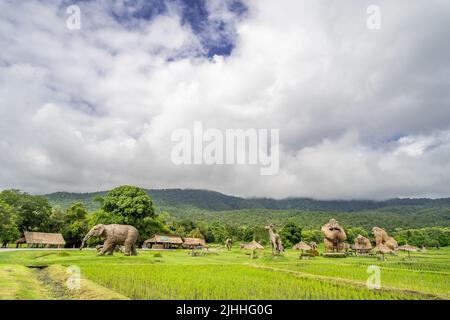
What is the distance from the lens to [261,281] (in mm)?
15781

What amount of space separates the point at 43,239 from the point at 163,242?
95.0 ft

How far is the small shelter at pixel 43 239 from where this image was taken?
48.4m

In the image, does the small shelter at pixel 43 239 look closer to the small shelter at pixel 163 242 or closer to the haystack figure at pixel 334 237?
the small shelter at pixel 163 242

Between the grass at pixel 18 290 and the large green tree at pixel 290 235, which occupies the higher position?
the grass at pixel 18 290

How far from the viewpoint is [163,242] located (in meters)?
73.7

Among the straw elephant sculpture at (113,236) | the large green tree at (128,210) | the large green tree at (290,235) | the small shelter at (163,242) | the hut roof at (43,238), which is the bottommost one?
the small shelter at (163,242)

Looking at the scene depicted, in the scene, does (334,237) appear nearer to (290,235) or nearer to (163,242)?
(290,235)

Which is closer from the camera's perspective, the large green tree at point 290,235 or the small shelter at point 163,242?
the large green tree at point 290,235

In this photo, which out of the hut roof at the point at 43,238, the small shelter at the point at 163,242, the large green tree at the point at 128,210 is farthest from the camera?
the small shelter at the point at 163,242

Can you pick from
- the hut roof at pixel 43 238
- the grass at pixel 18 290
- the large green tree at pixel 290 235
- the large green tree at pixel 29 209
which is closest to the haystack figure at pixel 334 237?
the large green tree at pixel 290 235

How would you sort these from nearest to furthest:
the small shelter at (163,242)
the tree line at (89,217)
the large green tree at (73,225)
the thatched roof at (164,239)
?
1. the tree line at (89,217)
2. the large green tree at (73,225)
3. the thatched roof at (164,239)
4. the small shelter at (163,242)

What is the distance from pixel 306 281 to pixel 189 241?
64780mm
